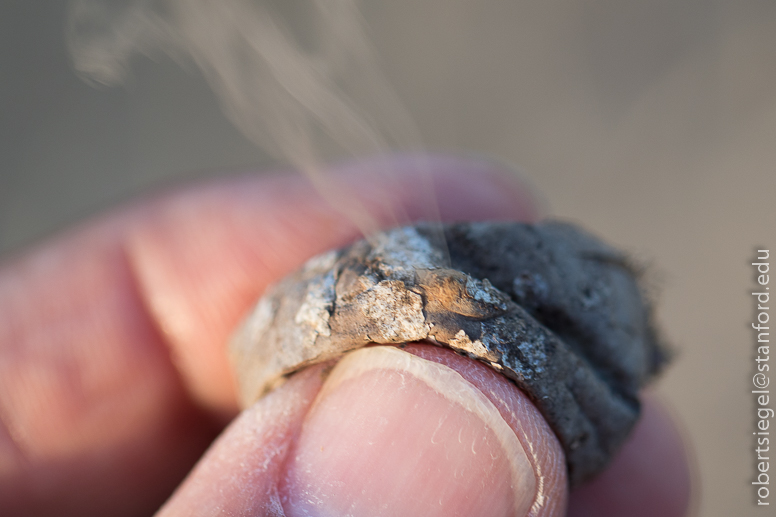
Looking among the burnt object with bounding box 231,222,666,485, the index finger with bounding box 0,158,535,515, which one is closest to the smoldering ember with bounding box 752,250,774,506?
the index finger with bounding box 0,158,535,515

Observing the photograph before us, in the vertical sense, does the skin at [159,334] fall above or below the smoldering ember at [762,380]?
above

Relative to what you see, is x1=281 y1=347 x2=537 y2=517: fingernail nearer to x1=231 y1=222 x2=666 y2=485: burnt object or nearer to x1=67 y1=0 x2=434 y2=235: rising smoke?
x1=231 y1=222 x2=666 y2=485: burnt object

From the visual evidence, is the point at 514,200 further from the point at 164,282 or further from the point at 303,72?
the point at 164,282

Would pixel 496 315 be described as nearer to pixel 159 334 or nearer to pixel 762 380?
pixel 159 334

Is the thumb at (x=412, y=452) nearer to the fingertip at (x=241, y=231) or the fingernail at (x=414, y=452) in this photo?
the fingernail at (x=414, y=452)

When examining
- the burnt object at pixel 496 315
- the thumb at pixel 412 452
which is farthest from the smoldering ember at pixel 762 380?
the thumb at pixel 412 452

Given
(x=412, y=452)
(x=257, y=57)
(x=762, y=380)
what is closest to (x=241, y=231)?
(x=257, y=57)
